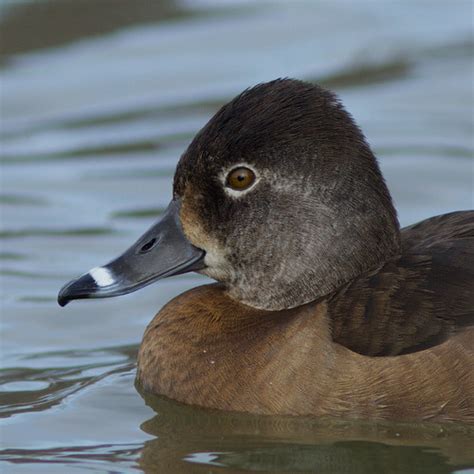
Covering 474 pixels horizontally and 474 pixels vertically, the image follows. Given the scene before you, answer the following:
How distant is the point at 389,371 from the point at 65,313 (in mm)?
2606

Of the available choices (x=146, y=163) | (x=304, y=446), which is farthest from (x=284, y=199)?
(x=146, y=163)

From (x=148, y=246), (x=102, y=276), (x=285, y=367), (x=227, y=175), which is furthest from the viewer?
(x=148, y=246)

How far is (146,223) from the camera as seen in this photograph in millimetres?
9258

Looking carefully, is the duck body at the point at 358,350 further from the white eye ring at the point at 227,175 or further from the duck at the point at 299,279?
the white eye ring at the point at 227,175

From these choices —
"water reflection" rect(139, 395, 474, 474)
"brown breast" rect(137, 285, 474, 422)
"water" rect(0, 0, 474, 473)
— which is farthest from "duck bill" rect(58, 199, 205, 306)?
"water reflection" rect(139, 395, 474, 474)

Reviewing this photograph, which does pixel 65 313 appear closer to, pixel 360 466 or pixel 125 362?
pixel 125 362

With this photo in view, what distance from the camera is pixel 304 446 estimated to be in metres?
5.79

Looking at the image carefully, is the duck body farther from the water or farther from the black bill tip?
the black bill tip

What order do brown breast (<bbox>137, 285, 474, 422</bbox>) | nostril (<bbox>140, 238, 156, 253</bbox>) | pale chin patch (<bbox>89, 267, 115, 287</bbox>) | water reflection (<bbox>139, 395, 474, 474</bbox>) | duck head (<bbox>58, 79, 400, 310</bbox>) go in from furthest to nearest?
nostril (<bbox>140, 238, 156, 253</bbox>) → pale chin patch (<bbox>89, 267, 115, 287</bbox>) → duck head (<bbox>58, 79, 400, 310</bbox>) → brown breast (<bbox>137, 285, 474, 422</bbox>) → water reflection (<bbox>139, 395, 474, 474</bbox>)

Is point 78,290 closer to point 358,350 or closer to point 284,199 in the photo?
point 284,199

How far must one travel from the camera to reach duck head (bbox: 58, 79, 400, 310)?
246 inches

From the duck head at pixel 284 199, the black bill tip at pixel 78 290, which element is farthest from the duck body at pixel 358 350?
the black bill tip at pixel 78 290

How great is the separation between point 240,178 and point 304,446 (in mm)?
1234

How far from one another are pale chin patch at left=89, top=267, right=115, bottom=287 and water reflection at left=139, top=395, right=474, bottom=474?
70cm
